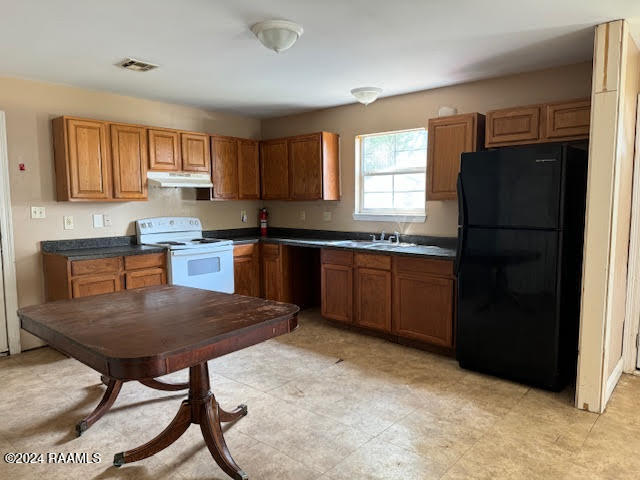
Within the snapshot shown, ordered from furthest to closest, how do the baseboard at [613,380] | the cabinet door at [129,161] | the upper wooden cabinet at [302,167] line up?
the upper wooden cabinet at [302,167] → the cabinet door at [129,161] → the baseboard at [613,380]

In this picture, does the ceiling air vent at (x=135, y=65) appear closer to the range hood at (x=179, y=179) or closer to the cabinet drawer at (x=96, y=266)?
the range hood at (x=179, y=179)

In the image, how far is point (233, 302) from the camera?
2.39m

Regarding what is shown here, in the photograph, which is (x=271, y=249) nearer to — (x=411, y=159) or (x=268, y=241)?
(x=268, y=241)

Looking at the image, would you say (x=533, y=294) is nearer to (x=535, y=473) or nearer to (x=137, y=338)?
(x=535, y=473)

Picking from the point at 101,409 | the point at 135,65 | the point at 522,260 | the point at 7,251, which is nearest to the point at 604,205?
the point at 522,260

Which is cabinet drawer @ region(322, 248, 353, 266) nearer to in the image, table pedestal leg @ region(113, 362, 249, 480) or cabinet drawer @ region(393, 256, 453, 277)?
cabinet drawer @ region(393, 256, 453, 277)

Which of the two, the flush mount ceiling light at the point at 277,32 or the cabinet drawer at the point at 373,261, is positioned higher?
the flush mount ceiling light at the point at 277,32

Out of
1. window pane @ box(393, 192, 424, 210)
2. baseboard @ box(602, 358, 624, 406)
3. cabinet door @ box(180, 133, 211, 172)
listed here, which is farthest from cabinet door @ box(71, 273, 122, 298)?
baseboard @ box(602, 358, 624, 406)

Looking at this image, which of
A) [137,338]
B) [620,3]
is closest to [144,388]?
[137,338]

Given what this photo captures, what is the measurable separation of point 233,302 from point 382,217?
2.54 metres

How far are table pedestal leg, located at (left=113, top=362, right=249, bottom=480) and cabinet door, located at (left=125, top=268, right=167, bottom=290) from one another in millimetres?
1914

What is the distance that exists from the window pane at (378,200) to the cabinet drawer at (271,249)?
1.10 m

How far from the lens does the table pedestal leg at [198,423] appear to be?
211cm

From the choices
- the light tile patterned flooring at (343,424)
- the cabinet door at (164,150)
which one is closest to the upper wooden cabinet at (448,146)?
the light tile patterned flooring at (343,424)
